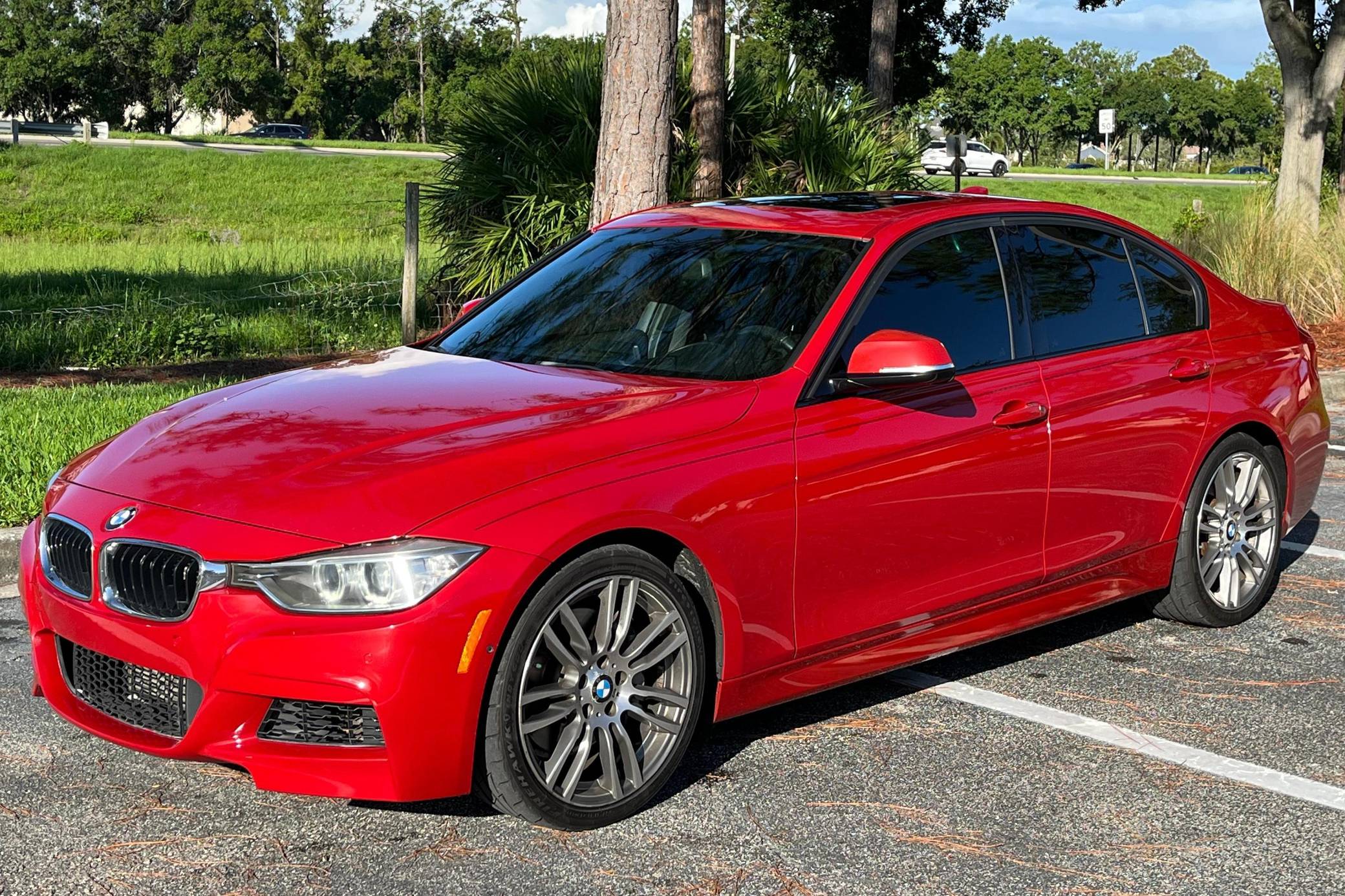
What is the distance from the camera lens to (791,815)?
4.17 meters

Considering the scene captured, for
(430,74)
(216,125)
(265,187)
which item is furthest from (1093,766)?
(216,125)

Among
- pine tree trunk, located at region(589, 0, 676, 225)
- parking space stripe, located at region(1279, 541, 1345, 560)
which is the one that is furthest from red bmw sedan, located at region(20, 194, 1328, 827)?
pine tree trunk, located at region(589, 0, 676, 225)

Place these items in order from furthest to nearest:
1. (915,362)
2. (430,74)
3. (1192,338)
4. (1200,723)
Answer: (430,74)
(1192,338)
(1200,723)
(915,362)

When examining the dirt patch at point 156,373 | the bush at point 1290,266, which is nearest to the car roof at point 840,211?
the dirt patch at point 156,373

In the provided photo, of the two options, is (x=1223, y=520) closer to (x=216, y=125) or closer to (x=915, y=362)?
(x=915, y=362)

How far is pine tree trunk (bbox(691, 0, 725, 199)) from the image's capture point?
44.0ft

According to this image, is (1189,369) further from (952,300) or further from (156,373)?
(156,373)

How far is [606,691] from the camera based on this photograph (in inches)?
159

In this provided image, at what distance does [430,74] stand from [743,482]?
83958 millimetres

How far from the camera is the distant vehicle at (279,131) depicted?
77.0 meters

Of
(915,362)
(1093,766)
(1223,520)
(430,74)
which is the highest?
(430,74)

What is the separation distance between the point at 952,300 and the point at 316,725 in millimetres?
2533

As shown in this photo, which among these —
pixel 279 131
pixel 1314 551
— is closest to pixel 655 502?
pixel 1314 551

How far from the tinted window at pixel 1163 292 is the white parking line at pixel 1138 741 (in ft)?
5.14
